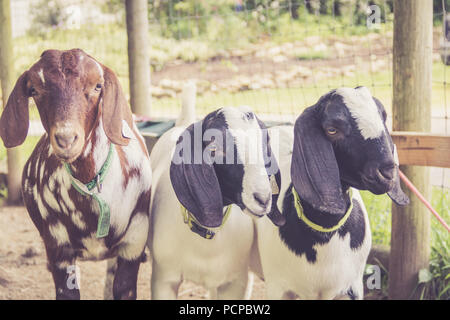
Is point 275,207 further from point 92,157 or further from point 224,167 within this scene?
point 92,157

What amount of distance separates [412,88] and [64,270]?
3.56ft

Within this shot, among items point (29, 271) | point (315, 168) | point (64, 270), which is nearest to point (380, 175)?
point (315, 168)

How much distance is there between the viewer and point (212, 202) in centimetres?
108

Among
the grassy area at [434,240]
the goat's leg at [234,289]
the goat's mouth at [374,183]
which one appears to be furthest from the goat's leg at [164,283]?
the grassy area at [434,240]

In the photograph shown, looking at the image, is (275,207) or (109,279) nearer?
(275,207)

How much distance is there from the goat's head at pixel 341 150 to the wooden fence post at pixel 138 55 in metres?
0.96

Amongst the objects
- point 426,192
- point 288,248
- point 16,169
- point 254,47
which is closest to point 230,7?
point 254,47

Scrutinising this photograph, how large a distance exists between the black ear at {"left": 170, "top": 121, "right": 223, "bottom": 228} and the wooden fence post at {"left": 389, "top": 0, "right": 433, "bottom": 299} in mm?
737

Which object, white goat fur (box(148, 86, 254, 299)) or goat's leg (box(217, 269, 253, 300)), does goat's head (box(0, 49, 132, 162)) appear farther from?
goat's leg (box(217, 269, 253, 300))

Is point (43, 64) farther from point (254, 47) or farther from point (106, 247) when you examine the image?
point (254, 47)

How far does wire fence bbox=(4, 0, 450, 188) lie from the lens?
5.91 feet

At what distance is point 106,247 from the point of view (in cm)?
122

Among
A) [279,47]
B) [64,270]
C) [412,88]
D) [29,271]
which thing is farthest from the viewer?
[279,47]

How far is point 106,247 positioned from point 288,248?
42 cm
